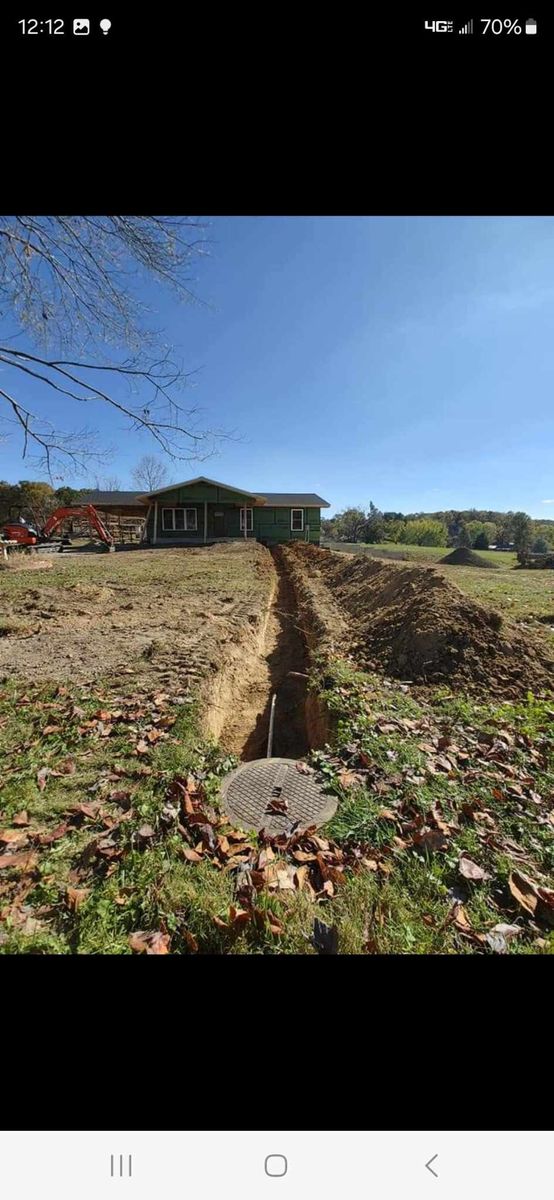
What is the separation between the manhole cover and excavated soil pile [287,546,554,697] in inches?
89.1

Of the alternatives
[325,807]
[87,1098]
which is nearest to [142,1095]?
[87,1098]

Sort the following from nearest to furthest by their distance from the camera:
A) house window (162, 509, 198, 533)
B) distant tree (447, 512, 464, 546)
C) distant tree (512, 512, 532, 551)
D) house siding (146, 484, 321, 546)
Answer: house siding (146, 484, 321, 546) < house window (162, 509, 198, 533) < distant tree (512, 512, 532, 551) < distant tree (447, 512, 464, 546)

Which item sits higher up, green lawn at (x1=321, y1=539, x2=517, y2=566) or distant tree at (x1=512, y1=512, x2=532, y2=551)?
distant tree at (x1=512, y1=512, x2=532, y2=551)

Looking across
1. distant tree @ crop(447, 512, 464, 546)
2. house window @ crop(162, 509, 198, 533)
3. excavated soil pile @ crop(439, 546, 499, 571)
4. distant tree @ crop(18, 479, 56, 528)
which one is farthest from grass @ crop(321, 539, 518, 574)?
distant tree @ crop(18, 479, 56, 528)

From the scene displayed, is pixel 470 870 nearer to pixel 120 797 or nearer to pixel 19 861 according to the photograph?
pixel 120 797

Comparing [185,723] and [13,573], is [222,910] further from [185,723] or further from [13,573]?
[13,573]

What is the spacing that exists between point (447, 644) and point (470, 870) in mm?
3168

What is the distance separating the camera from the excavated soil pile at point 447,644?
416 cm

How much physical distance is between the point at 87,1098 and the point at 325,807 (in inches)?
62.4

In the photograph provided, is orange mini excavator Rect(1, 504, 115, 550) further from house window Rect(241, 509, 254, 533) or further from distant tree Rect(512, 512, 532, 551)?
distant tree Rect(512, 512, 532, 551)

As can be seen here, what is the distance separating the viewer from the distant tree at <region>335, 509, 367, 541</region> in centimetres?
2492

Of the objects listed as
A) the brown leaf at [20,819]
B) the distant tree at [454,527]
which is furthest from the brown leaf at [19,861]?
the distant tree at [454,527]

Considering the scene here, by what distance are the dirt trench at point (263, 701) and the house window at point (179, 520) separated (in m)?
15.5

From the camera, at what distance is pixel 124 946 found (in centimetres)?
151
